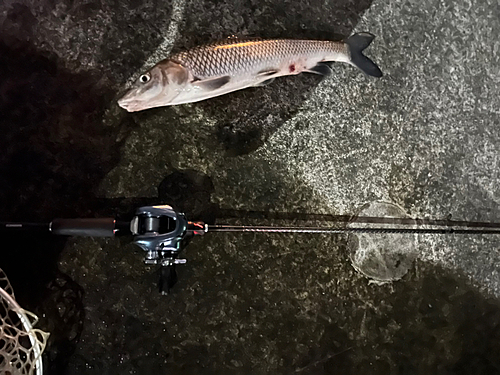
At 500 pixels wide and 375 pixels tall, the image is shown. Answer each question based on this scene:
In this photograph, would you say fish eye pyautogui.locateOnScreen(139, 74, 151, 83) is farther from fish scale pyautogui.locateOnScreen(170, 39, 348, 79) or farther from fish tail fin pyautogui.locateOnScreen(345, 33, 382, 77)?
fish tail fin pyautogui.locateOnScreen(345, 33, 382, 77)

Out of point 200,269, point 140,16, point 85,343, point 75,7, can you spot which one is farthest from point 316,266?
point 75,7

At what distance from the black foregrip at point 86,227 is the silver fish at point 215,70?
0.54 meters

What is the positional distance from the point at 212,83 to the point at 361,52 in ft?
2.79

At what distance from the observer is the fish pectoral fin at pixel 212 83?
6.27 feet

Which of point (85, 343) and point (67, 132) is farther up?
point (67, 132)

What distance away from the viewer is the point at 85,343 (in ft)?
6.90

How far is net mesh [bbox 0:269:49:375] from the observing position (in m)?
1.84

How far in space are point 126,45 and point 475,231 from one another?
206cm

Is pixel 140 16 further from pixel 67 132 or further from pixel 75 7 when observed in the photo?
pixel 67 132

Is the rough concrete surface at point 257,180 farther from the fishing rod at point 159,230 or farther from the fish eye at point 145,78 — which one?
the fish eye at point 145,78

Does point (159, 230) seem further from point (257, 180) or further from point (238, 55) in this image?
point (238, 55)

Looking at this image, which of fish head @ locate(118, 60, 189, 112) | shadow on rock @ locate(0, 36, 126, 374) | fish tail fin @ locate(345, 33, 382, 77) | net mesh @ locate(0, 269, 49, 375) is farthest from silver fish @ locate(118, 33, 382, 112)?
net mesh @ locate(0, 269, 49, 375)

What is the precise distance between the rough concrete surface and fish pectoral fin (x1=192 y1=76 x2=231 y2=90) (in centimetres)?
29

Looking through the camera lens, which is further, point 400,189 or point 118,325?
point 400,189
